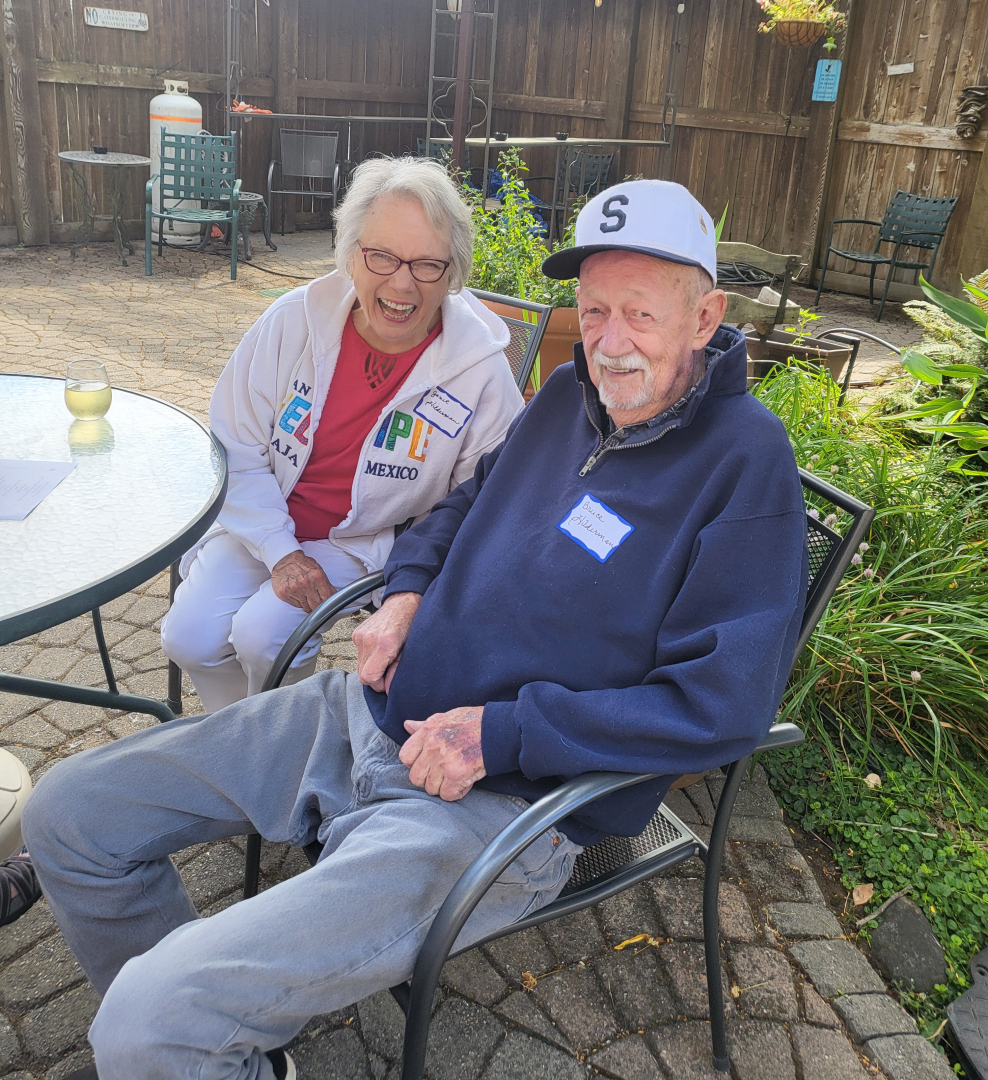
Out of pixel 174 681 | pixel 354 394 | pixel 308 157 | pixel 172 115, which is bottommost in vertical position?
pixel 174 681

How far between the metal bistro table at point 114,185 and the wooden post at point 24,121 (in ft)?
0.97

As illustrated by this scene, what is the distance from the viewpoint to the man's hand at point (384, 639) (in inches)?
67.5

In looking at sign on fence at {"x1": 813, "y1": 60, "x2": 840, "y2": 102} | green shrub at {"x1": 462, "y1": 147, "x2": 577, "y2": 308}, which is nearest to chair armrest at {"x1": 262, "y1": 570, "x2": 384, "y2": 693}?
green shrub at {"x1": 462, "y1": 147, "x2": 577, "y2": 308}

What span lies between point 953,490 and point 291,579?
2.20m

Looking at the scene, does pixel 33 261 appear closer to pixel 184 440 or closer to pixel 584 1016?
pixel 184 440

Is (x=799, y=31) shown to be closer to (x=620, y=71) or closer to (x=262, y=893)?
(x=620, y=71)

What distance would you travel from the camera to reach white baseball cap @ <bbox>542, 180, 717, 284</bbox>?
1558mm

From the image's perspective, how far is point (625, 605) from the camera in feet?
4.99

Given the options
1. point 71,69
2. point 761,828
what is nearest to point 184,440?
point 761,828

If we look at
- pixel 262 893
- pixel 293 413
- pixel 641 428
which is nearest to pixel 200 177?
pixel 293 413

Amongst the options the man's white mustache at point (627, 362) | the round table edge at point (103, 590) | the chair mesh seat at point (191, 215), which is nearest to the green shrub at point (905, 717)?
the man's white mustache at point (627, 362)

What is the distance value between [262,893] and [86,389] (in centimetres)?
128

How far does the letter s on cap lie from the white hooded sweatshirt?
635 mm

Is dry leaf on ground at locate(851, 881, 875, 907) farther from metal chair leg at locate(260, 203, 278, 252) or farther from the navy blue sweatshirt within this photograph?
metal chair leg at locate(260, 203, 278, 252)
